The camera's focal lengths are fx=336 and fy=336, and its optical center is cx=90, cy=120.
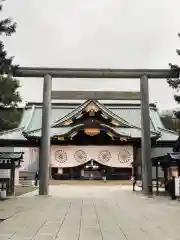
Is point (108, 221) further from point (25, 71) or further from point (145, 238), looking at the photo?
point (25, 71)

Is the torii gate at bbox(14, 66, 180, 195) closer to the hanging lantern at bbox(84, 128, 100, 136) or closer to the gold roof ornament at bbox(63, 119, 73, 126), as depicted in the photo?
the hanging lantern at bbox(84, 128, 100, 136)

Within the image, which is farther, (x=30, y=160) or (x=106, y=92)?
(x=30, y=160)

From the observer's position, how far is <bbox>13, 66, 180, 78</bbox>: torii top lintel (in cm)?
1912

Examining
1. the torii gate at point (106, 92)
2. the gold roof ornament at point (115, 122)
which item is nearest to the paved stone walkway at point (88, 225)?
the torii gate at point (106, 92)

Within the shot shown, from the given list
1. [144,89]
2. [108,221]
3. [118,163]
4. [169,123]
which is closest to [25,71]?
[144,89]

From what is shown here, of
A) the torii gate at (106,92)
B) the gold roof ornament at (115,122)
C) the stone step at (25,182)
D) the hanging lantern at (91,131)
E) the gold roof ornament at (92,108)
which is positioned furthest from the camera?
the gold roof ornament at (115,122)

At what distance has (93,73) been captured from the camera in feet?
64.0

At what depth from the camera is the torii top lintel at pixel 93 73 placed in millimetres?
19125

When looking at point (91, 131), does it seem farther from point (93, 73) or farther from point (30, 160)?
point (93, 73)

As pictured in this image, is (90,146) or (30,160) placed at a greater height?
(90,146)

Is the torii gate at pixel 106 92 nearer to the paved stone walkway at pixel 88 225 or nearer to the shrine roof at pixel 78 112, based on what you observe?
the paved stone walkway at pixel 88 225

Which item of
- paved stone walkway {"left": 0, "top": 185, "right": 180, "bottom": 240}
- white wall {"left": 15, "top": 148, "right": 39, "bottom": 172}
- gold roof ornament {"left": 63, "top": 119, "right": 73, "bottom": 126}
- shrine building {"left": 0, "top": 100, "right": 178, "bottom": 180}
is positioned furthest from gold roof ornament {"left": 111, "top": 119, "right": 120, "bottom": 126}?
paved stone walkway {"left": 0, "top": 185, "right": 180, "bottom": 240}

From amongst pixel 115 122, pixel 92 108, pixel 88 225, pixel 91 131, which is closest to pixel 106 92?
pixel 91 131

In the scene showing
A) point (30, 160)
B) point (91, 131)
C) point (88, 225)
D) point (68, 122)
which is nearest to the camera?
point (88, 225)
